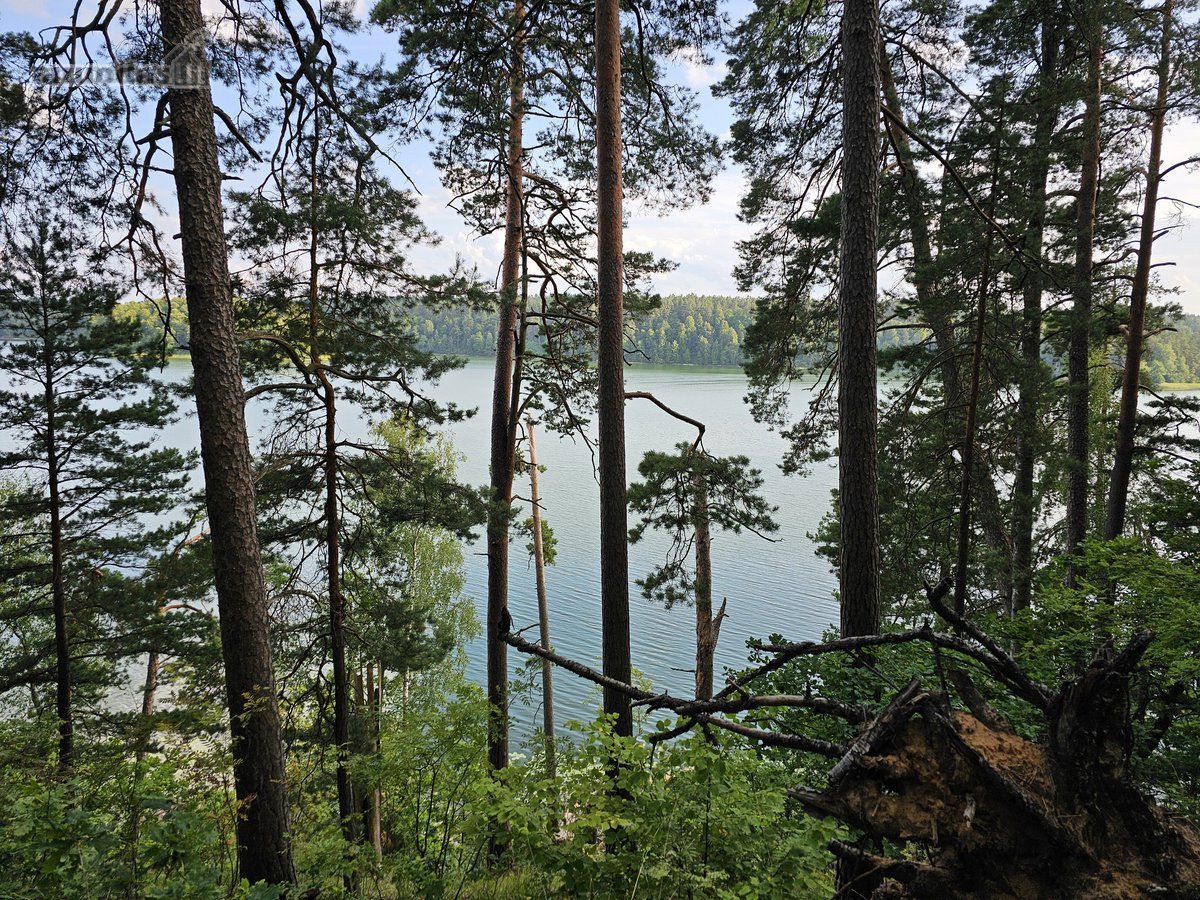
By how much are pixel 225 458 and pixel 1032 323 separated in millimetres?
9766

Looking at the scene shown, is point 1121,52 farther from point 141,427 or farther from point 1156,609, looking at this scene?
point 141,427

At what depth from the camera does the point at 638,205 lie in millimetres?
7473

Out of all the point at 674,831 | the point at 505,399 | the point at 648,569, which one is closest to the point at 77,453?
the point at 505,399

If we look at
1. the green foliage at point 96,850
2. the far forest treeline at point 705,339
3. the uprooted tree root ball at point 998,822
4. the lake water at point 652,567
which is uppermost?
the far forest treeline at point 705,339

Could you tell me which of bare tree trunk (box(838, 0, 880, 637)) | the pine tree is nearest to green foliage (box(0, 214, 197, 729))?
the pine tree

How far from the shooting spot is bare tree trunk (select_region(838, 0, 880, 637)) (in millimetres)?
4031

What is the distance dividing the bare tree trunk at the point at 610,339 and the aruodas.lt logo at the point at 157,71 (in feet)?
9.34

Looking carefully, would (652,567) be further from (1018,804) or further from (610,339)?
(1018,804)

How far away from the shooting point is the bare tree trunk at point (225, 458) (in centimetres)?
365

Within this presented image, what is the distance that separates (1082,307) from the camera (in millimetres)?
7633

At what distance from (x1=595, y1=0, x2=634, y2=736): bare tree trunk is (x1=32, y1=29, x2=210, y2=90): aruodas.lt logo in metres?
2.85

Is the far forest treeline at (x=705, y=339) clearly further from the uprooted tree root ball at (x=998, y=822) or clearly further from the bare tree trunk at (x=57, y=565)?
the uprooted tree root ball at (x=998, y=822)

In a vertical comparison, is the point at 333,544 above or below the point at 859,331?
below

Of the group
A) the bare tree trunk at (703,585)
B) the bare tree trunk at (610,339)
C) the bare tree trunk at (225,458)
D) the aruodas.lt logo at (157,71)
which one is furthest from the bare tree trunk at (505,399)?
the aruodas.lt logo at (157,71)
